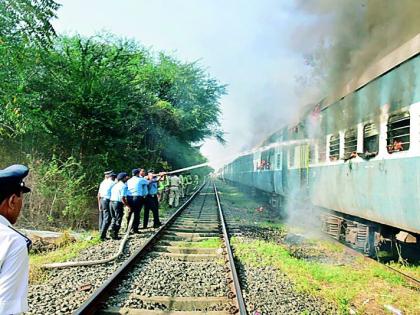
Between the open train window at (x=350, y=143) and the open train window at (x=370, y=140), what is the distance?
1.46 ft

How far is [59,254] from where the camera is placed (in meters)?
8.98

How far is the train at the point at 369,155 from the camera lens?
6094 millimetres

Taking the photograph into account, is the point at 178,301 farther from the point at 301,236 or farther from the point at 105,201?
the point at 301,236

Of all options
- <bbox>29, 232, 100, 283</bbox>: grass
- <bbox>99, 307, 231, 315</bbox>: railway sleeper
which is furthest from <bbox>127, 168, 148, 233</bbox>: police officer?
<bbox>99, 307, 231, 315</bbox>: railway sleeper

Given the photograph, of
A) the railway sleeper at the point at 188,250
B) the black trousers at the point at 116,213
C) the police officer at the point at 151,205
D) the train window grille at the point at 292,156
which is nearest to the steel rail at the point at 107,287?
the railway sleeper at the point at 188,250

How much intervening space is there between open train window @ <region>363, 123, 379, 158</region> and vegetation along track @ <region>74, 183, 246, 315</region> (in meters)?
2.75

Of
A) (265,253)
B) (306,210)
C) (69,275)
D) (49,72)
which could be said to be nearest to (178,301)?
(69,275)

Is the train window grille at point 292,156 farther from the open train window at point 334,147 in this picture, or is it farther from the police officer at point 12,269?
the police officer at point 12,269

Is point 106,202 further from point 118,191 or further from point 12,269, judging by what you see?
point 12,269

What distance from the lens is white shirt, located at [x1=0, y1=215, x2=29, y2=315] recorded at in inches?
76.1

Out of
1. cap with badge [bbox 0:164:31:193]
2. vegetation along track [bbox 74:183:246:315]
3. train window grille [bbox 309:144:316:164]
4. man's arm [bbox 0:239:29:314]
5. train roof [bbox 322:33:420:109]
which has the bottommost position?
vegetation along track [bbox 74:183:246:315]

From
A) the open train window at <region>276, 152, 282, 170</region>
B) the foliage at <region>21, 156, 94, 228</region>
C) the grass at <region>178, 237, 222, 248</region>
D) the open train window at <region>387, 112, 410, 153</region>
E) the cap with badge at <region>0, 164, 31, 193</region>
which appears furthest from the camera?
the open train window at <region>276, 152, 282, 170</region>

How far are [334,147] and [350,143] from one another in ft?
3.77

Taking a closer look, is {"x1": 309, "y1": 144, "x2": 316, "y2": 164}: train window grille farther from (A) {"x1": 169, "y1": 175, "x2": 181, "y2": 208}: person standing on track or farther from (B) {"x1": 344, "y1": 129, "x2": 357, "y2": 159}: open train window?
(A) {"x1": 169, "y1": 175, "x2": 181, "y2": 208}: person standing on track
